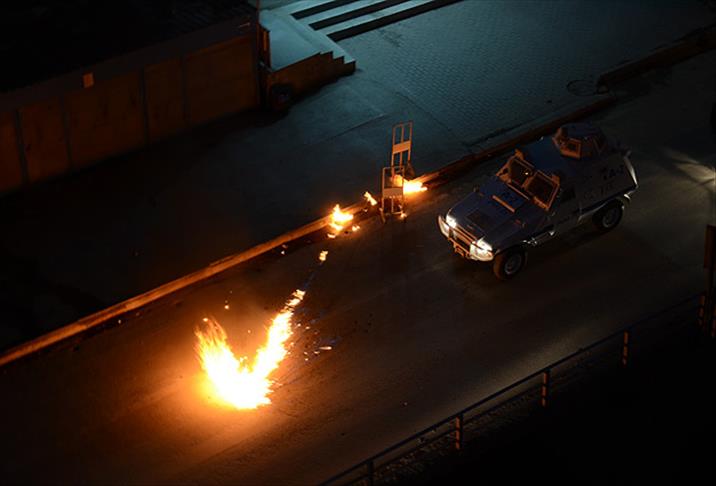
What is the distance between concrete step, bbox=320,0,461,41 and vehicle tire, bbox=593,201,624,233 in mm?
9412

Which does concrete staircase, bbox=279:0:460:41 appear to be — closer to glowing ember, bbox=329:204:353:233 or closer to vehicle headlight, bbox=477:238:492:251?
glowing ember, bbox=329:204:353:233

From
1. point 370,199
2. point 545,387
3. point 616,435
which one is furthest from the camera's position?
point 370,199

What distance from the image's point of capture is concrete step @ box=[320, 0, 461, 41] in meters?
32.7

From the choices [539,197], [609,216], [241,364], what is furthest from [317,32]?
[241,364]

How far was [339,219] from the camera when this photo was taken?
Answer: 27.2 m

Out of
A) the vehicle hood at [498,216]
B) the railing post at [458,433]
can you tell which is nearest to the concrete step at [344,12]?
the vehicle hood at [498,216]

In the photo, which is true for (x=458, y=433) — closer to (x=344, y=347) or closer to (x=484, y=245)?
(x=344, y=347)

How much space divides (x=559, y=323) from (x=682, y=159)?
6492mm

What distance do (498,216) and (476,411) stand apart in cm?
438

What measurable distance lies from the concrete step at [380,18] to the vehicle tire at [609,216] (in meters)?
9.41

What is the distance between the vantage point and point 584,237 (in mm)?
26719

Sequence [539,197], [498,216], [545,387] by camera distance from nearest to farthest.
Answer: [545,387] → [498,216] → [539,197]

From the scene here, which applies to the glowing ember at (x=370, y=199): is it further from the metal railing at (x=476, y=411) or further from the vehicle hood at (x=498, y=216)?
the metal railing at (x=476, y=411)

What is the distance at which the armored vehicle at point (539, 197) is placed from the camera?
82.7 feet
